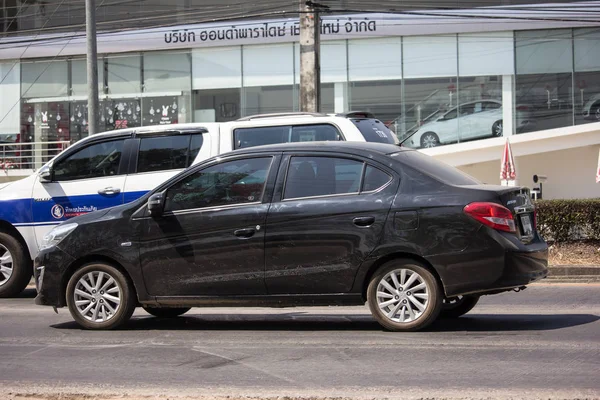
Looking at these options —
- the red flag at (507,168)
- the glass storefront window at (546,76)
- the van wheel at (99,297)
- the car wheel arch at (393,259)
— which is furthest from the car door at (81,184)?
the glass storefront window at (546,76)

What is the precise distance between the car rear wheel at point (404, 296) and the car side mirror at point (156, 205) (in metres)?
2.16

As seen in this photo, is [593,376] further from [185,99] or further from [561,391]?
[185,99]

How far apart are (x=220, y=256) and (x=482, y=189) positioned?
8.11 ft

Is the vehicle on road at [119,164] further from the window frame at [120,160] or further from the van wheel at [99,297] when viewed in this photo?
the van wheel at [99,297]

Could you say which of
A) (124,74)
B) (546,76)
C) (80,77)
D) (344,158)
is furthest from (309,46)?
(80,77)

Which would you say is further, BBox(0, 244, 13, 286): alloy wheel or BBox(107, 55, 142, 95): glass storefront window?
BBox(107, 55, 142, 95): glass storefront window

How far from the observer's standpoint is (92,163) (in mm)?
11961

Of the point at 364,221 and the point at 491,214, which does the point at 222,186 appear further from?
the point at 491,214

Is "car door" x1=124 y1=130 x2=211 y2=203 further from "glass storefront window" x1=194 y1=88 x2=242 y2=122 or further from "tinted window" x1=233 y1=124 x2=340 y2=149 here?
"glass storefront window" x1=194 y1=88 x2=242 y2=122

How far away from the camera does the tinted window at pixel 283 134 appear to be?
11484 millimetres

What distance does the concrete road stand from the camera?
243 inches

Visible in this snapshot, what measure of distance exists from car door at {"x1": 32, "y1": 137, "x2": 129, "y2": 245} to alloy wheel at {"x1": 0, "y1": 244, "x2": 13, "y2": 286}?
51 cm

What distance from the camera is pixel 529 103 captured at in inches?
1145

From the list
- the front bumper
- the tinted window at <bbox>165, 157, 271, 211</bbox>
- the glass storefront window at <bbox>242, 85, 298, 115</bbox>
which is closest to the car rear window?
the tinted window at <bbox>165, 157, 271, 211</bbox>
